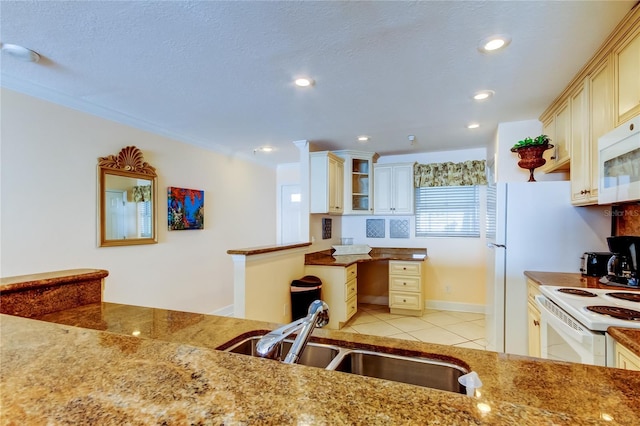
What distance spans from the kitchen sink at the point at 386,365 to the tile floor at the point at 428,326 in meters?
2.60

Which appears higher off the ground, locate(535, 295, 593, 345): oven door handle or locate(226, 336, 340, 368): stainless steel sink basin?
locate(226, 336, 340, 368): stainless steel sink basin

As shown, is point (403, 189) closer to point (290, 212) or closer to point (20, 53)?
point (290, 212)

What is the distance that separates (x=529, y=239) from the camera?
8.20ft

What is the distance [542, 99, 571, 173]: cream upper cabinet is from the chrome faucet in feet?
8.20

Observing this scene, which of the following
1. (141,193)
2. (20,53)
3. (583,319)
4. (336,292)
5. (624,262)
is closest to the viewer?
(583,319)

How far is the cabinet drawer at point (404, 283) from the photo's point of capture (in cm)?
425

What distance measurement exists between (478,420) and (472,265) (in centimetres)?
451

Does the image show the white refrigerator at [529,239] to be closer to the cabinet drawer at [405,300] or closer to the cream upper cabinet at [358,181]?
the cabinet drawer at [405,300]

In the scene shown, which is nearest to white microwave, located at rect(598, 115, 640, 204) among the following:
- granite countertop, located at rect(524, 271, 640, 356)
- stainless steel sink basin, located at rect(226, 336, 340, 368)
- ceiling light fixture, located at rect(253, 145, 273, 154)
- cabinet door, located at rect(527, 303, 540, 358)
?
granite countertop, located at rect(524, 271, 640, 356)

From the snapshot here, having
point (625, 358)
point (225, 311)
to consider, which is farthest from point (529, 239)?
point (225, 311)

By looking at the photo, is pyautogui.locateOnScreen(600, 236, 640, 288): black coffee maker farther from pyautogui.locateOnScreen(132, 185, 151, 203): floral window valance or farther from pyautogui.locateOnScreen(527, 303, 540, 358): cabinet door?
pyautogui.locateOnScreen(132, 185, 151, 203): floral window valance

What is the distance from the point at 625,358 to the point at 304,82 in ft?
7.67

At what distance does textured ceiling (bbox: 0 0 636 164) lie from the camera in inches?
61.7

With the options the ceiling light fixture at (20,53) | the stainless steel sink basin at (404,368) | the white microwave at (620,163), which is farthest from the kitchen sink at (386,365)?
the ceiling light fixture at (20,53)
